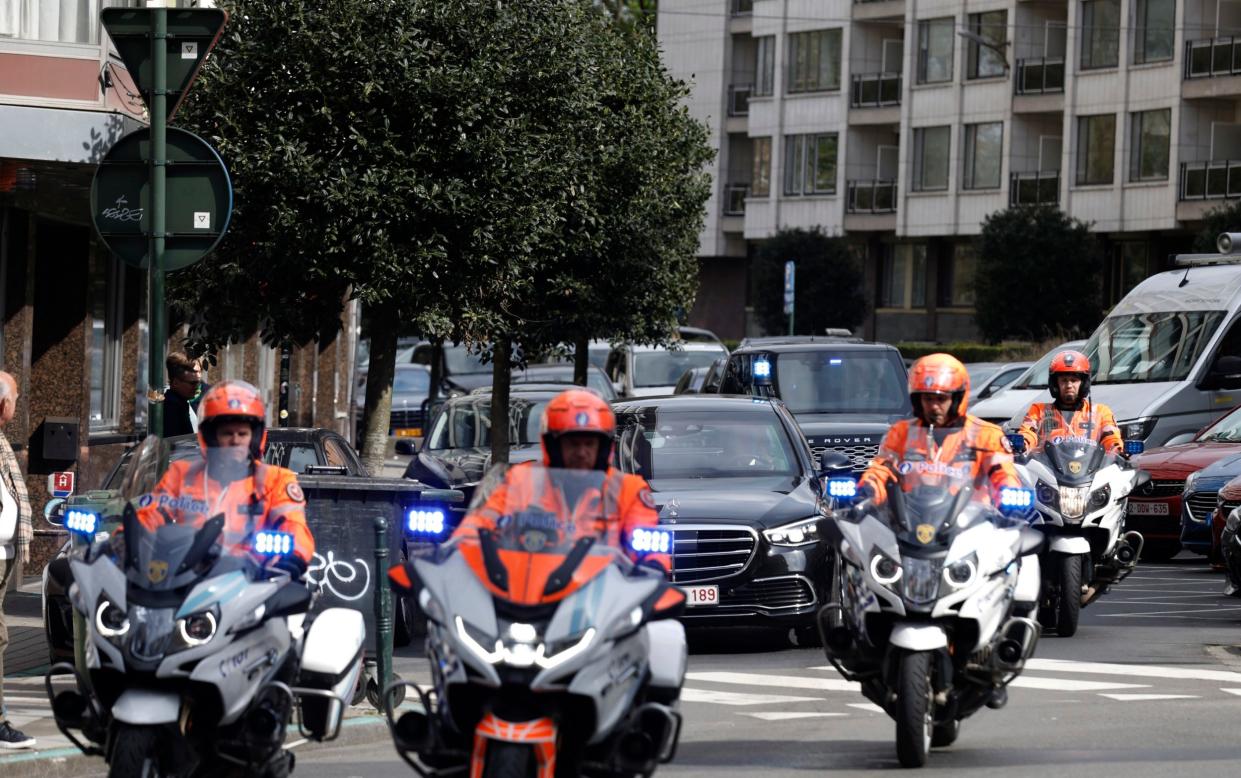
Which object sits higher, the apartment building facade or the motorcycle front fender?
the apartment building facade

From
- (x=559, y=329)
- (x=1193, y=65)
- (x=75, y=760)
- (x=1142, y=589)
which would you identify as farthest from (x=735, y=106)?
(x=75, y=760)

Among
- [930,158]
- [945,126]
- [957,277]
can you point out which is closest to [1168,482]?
[945,126]

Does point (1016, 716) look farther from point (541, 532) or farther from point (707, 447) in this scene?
point (541, 532)

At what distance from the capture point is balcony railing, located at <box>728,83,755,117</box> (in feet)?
230

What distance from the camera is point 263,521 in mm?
7770

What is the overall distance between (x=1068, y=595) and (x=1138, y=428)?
28.2 feet

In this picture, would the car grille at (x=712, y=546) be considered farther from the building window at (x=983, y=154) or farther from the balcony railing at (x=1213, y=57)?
the building window at (x=983, y=154)

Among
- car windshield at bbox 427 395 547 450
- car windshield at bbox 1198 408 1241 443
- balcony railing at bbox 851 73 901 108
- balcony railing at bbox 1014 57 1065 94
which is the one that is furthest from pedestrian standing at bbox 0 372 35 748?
balcony railing at bbox 851 73 901 108

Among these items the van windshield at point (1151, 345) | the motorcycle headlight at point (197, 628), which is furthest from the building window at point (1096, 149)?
the motorcycle headlight at point (197, 628)

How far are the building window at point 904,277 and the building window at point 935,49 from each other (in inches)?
209

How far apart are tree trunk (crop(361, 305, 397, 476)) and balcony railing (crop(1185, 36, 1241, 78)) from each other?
3667 cm

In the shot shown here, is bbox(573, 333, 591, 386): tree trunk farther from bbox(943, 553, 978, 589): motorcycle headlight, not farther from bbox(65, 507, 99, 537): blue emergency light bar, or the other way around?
bbox(65, 507, 99, 537): blue emergency light bar

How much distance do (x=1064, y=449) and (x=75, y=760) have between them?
24.7ft

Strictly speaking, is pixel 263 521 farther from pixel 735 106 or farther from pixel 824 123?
pixel 735 106
